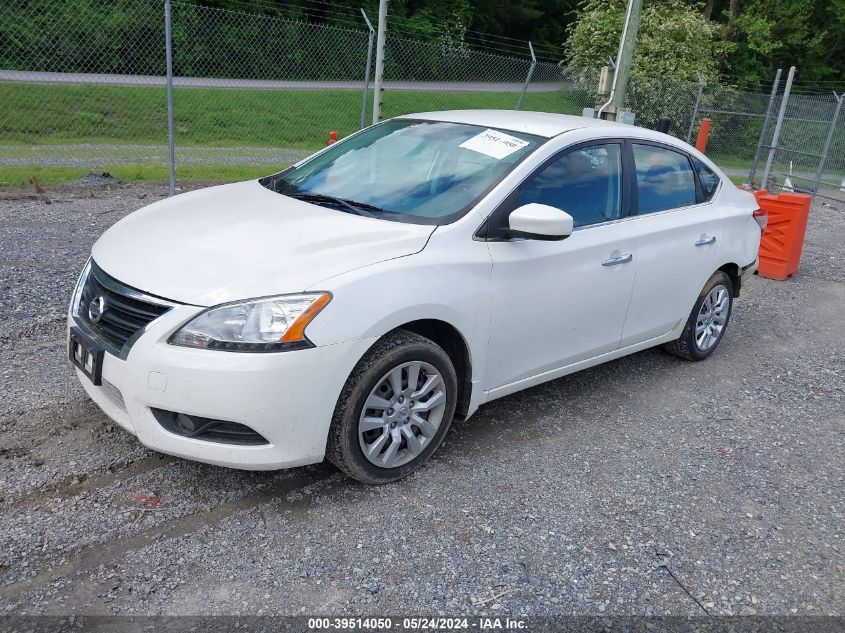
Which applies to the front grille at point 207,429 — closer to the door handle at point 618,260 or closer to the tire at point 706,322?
the door handle at point 618,260

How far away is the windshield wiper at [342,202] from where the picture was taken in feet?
12.6

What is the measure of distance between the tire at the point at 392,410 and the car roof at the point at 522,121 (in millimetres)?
1553

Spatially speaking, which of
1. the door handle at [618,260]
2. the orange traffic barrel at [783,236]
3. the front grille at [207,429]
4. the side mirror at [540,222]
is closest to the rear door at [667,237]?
the door handle at [618,260]

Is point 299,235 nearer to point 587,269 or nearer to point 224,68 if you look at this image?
point 587,269

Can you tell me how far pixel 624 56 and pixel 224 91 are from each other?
398 inches

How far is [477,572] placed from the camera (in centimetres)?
300

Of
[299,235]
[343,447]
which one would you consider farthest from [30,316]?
[343,447]

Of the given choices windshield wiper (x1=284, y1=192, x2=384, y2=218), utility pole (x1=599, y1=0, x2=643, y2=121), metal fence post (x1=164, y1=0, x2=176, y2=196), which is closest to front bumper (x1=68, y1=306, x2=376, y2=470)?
windshield wiper (x1=284, y1=192, x2=384, y2=218)

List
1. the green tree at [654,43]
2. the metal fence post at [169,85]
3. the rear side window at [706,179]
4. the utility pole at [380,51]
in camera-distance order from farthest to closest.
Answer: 1. the green tree at [654,43]
2. the utility pole at [380,51]
3. the metal fence post at [169,85]
4. the rear side window at [706,179]

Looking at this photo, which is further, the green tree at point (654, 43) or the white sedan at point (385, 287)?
the green tree at point (654, 43)

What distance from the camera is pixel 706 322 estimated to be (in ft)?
18.2

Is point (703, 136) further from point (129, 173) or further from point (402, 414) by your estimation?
point (402, 414)

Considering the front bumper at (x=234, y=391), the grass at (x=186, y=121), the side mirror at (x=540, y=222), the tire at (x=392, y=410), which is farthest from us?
the grass at (x=186, y=121)

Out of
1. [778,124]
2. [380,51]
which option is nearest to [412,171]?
[380,51]
